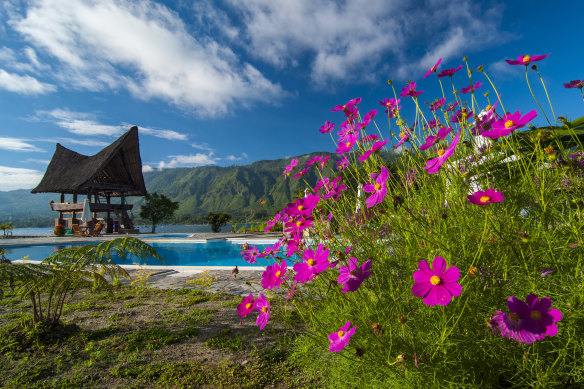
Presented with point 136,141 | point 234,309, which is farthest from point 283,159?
point 234,309

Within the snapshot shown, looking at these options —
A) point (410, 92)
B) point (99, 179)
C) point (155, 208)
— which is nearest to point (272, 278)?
point (410, 92)

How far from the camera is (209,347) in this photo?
2.05 m

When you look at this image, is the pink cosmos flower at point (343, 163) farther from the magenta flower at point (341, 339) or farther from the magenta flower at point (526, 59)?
the magenta flower at point (341, 339)

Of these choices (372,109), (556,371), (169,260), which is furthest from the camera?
(169,260)

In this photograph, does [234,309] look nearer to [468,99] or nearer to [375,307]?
[375,307]

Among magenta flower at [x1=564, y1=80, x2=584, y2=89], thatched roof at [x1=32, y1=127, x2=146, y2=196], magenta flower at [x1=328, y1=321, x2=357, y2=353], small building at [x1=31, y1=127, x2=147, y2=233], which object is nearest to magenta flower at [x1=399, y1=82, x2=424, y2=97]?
magenta flower at [x1=564, y1=80, x2=584, y2=89]

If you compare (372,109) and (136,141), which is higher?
(136,141)

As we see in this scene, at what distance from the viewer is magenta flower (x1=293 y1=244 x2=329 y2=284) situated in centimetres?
96

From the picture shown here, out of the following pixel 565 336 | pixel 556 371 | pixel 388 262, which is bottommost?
pixel 556 371

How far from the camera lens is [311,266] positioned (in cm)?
101

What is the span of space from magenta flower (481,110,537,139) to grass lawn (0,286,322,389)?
3.93 ft

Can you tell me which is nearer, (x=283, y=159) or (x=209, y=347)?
(x=209, y=347)

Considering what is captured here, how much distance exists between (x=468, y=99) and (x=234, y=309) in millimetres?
2638

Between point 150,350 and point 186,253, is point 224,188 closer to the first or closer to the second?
point 186,253
